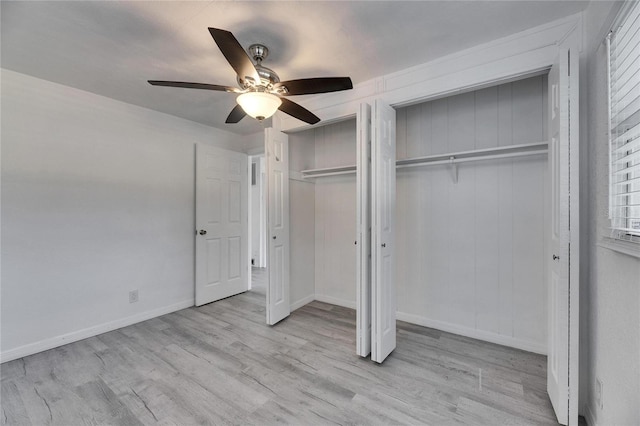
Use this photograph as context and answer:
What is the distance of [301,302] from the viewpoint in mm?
3475

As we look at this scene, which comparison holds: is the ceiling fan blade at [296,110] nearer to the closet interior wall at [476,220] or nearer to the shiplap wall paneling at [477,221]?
the closet interior wall at [476,220]

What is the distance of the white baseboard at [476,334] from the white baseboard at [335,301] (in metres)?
0.63

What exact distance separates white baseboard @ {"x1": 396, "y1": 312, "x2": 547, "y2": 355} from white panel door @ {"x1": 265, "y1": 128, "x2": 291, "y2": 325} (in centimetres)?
135

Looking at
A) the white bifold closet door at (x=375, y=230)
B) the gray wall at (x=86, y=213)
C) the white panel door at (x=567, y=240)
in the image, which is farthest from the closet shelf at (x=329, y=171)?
the white panel door at (x=567, y=240)

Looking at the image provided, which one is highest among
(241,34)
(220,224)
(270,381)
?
(241,34)

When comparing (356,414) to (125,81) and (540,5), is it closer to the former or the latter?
(540,5)

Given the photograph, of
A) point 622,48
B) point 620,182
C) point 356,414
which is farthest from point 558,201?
point 356,414

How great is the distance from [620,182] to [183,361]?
300 centimetres

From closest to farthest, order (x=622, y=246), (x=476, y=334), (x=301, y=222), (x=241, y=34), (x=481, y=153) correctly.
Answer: (x=622, y=246), (x=241, y=34), (x=481, y=153), (x=476, y=334), (x=301, y=222)

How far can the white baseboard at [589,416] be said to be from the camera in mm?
1465

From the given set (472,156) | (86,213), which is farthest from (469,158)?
(86,213)

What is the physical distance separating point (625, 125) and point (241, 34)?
2.14 metres

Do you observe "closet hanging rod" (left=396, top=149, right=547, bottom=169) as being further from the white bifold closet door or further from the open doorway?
the open doorway

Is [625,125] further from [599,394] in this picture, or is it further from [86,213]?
[86,213]
